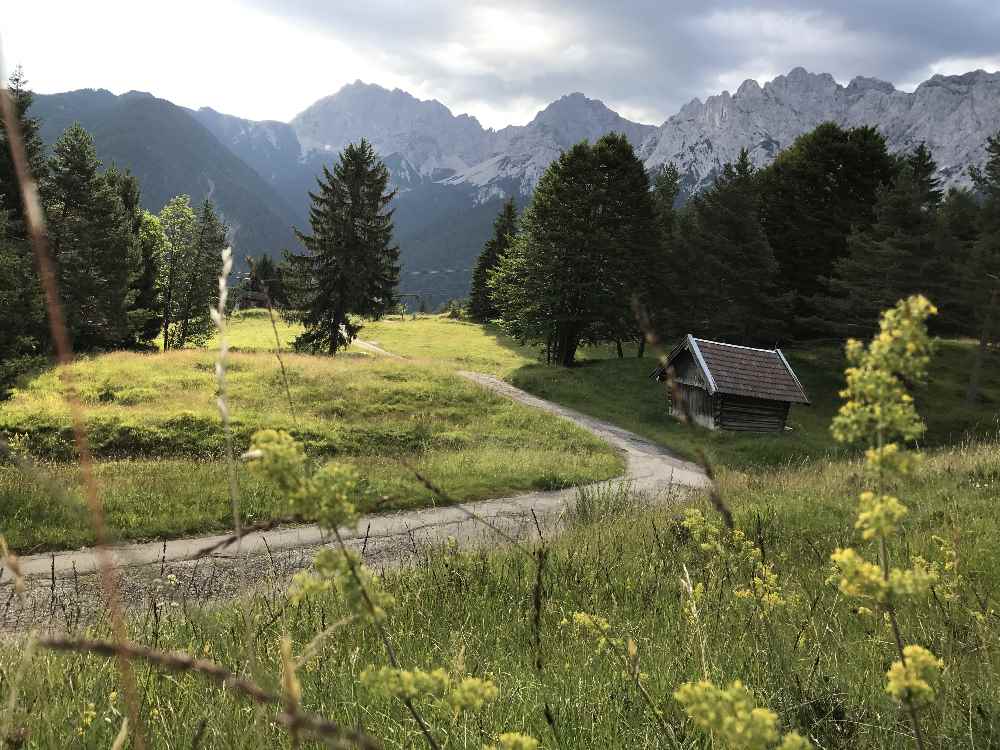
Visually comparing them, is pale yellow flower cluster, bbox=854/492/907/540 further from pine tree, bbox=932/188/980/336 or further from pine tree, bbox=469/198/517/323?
pine tree, bbox=469/198/517/323

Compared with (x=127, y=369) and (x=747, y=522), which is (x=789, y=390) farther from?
(x=127, y=369)

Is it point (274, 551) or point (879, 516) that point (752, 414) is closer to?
point (274, 551)

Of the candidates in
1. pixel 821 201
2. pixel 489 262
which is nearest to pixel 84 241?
pixel 489 262

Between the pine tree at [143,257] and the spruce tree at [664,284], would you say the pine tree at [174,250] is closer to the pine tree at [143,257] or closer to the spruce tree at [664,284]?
the pine tree at [143,257]

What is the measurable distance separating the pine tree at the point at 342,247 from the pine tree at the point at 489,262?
2872 cm

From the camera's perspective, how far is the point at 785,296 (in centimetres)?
3747

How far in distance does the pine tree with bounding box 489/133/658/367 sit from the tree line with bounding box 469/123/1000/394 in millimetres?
84

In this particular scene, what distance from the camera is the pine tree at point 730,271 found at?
3784 centimetres

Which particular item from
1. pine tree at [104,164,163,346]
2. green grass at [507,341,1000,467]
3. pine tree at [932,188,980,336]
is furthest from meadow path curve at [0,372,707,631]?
pine tree at [104,164,163,346]

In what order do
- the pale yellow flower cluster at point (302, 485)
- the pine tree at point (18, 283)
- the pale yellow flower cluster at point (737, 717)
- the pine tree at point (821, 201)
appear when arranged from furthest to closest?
the pine tree at point (821, 201) < the pine tree at point (18, 283) < the pale yellow flower cluster at point (302, 485) < the pale yellow flower cluster at point (737, 717)

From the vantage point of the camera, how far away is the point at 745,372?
29484 mm

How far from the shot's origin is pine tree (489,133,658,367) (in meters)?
38.5

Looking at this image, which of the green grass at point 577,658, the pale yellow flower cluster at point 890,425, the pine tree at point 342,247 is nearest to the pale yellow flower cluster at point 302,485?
the green grass at point 577,658

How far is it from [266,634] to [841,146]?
5064 centimetres
